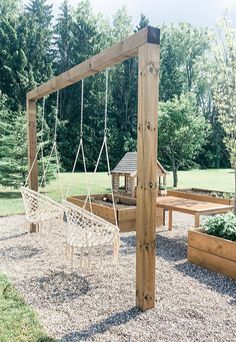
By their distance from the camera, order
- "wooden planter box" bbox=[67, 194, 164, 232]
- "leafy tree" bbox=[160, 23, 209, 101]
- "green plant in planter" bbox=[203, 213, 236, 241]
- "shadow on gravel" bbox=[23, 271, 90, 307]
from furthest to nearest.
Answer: "leafy tree" bbox=[160, 23, 209, 101] → "wooden planter box" bbox=[67, 194, 164, 232] → "green plant in planter" bbox=[203, 213, 236, 241] → "shadow on gravel" bbox=[23, 271, 90, 307]

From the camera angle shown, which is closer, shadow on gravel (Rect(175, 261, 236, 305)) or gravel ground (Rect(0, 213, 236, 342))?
gravel ground (Rect(0, 213, 236, 342))

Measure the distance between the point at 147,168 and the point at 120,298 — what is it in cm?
137

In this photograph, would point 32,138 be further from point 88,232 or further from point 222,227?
point 222,227

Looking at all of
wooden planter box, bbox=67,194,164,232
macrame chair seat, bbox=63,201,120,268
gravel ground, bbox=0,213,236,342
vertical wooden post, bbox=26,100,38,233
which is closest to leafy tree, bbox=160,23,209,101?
wooden planter box, bbox=67,194,164,232

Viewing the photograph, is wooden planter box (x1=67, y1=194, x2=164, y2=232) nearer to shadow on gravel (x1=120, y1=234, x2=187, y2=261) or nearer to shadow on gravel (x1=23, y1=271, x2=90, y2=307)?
shadow on gravel (x1=120, y1=234, x2=187, y2=261)

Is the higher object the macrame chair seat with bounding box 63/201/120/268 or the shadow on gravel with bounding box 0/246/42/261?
the macrame chair seat with bounding box 63/201/120/268

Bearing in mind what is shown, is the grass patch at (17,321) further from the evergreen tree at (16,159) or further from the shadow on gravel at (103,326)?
the evergreen tree at (16,159)

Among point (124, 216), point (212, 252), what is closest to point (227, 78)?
point (124, 216)

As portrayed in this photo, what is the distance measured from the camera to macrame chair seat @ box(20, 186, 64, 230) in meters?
5.20

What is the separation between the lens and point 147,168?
10.5 feet

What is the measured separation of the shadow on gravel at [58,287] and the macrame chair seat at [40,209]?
3.80 feet

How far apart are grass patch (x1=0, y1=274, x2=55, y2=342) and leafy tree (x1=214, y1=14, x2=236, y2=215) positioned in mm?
4968

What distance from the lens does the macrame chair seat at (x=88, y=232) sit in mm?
3908

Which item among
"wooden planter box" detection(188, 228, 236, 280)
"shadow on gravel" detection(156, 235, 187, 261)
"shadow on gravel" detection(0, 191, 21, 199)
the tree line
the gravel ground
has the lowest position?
the gravel ground
